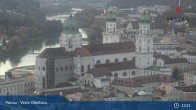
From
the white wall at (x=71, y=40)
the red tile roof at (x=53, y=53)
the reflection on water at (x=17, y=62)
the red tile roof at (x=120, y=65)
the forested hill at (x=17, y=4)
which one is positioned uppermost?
the forested hill at (x=17, y=4)

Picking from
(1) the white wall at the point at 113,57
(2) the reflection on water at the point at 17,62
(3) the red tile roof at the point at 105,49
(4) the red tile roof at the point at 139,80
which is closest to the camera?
(4) the red tile roof at the point at 139,80

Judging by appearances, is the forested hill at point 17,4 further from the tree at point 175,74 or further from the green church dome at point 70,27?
the tree at point 175,74

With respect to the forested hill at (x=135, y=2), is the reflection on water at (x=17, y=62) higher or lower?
lower

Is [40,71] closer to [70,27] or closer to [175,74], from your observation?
[70,27]

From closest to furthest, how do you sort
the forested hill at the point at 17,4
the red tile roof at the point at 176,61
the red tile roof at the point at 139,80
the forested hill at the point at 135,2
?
the red tile roof at the point at 139,80 → the red tile roof at the point at 176,61 → the forested hill at the point at 135,2 → the forested hill at the point at 17,4

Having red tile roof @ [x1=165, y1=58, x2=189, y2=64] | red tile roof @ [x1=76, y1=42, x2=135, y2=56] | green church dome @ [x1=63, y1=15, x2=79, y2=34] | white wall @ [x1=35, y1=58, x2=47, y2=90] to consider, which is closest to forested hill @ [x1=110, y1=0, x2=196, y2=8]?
red tile roof @ [x1=165, y1=58, x2=189, y2=64]

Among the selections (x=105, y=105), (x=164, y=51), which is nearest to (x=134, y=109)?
(x=105, y=105)

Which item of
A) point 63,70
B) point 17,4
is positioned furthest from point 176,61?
point 17,4

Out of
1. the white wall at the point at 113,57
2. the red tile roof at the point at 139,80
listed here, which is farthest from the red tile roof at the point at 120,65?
the red tile roof at the point at 139,80

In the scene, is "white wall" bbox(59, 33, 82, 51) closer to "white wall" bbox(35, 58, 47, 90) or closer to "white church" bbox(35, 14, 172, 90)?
"white church" bbox(35, 14, 172, 90)
